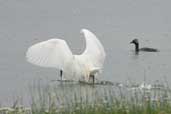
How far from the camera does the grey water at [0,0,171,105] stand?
17.5 metres

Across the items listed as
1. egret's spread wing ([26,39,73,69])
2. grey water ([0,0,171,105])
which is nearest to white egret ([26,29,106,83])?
egret's spread wing ([26,39,73,69])

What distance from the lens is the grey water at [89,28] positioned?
17516 millimetres

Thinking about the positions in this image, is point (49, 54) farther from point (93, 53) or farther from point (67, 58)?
point (93, 53)

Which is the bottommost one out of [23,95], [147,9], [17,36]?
[23,95]

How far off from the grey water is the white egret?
71 centimetres

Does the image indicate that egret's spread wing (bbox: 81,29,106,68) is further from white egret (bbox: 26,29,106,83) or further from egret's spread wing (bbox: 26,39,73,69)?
egret's spread wing (bbox: 26,39,73,69)

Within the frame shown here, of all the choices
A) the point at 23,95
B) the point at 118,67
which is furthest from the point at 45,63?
the point at 118,67

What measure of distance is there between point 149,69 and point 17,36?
608cm

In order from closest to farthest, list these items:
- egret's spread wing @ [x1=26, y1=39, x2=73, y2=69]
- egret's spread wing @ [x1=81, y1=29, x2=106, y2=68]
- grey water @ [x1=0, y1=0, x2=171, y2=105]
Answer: egret's spread wing @ [x1=26, y1=39, x2=73, y2=69] < egret's spread wing @ [x1=81, y1=29, x2=106, y2=68] < grey water @ [x1=0, y1=0, x2=171, y2=105]

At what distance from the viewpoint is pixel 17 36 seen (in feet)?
79.2

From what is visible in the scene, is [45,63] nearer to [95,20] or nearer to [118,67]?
[118,67]

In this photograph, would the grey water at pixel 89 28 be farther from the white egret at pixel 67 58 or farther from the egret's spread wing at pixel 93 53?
the egret's spread wing at pixel 93 53

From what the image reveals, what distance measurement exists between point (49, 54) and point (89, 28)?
1297 centimetres

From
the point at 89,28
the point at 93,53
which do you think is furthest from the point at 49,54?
the point at 89,28
